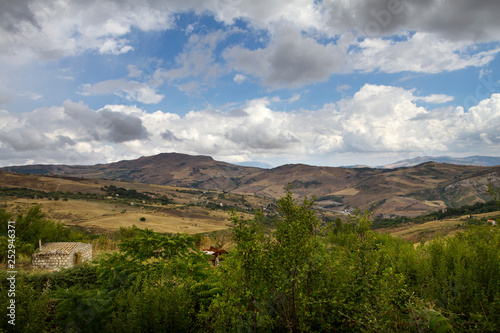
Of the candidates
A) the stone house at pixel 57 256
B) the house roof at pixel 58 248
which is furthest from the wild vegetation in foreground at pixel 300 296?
the house roof at pixel 58 248

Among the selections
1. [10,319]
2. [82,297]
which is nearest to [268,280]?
[82,297]

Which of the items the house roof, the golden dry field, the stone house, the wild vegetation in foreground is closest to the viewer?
the wild vegetation in foreground

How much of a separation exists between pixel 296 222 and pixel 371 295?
1.60 metres

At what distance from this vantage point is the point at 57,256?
15047 mm

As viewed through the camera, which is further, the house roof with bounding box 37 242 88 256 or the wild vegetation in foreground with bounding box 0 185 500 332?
the house roof with bounding box 37 242 88 256

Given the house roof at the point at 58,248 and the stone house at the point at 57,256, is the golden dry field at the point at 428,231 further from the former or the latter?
the house roof at the point at 58,248

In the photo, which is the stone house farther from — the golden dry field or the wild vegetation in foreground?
the golden dry field

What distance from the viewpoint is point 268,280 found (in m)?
4.39

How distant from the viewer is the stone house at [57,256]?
48.3 ft

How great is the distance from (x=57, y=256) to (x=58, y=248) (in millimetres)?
598

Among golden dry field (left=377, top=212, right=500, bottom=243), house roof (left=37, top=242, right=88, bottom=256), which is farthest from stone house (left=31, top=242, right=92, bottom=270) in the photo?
golden dry field (left=377, top=212, right=500, bottom=243)

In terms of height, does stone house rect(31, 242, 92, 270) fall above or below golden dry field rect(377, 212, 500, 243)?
above

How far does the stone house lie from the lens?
14.7m

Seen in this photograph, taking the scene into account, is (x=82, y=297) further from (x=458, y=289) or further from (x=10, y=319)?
(x=458, y=289)
